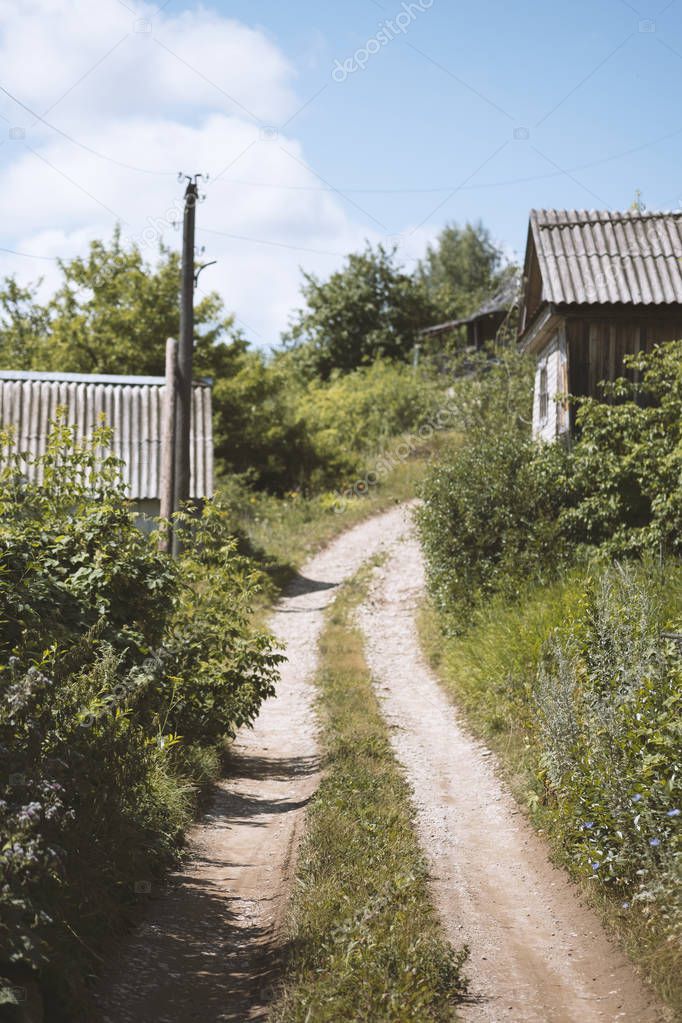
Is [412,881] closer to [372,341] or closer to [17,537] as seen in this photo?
[17,537]

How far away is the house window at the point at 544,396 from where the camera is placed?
17.7 meters

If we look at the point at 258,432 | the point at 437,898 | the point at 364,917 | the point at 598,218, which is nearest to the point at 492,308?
the point at 258,432

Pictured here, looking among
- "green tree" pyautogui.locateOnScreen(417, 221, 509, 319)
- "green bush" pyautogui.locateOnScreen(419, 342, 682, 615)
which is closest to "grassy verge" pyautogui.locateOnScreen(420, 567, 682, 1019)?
"green bush" pyautogui.locateOnScreen(419, 342, 682, 615)

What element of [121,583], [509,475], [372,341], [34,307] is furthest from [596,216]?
[372,341]

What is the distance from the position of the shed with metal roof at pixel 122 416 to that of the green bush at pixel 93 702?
30.8 feet

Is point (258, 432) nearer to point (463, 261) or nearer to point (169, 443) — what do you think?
point (169, 443)

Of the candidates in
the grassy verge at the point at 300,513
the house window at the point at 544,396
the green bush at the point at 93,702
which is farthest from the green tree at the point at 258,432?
the green bush at the point at 93,702

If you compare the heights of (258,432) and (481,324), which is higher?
(481,324)

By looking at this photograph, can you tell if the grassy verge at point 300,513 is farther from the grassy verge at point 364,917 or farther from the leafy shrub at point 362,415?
the grassy verge at point 364,917

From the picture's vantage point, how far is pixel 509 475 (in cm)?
1487

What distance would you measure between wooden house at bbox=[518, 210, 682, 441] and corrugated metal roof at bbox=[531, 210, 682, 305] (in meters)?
0.02

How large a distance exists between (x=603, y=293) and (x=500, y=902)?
11093 millimetres

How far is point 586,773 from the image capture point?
23.2ft

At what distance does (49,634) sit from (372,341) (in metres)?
38.9
